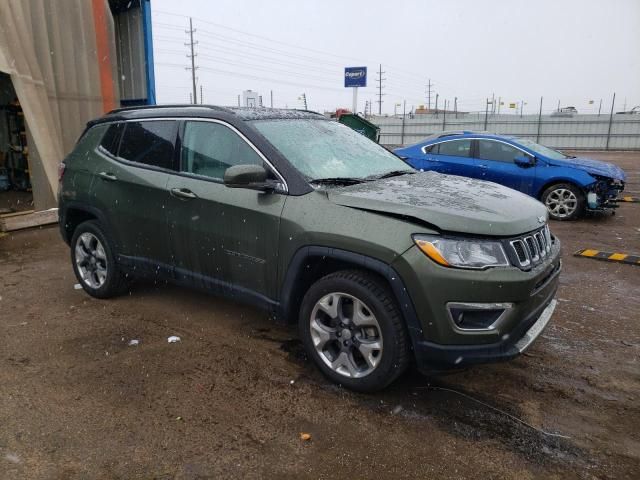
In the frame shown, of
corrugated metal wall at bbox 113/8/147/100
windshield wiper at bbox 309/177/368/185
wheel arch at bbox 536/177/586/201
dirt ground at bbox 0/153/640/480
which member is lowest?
dirt ground at bbox 0/153/640/480

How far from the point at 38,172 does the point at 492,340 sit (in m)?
7.56

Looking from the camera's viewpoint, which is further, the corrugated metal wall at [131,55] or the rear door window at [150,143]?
the corrugated metal wall at [131,55]

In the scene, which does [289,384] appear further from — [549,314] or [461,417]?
[549,314]

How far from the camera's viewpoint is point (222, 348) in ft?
12.4

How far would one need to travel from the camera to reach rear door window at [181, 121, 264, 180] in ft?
11.6

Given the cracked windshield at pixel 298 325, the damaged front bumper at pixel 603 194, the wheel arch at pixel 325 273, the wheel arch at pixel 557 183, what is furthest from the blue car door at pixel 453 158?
the wheel arch at pixel 325 273

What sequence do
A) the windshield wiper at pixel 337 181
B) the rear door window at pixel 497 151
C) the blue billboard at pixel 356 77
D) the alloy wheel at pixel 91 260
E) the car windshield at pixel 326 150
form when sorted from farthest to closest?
1. the blue billboard at pixel 356 77
2. the rear door window at pixel 497 151
3. the alloy wheel at pixel 91 260
4. the car windshield at pixel 326 150
5. the windshield wiper at pixel 337 181

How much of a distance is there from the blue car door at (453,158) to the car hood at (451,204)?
5926 millimetres

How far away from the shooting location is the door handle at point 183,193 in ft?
12.2

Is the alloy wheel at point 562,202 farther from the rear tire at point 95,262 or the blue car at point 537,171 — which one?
the rear tire at point 95,262

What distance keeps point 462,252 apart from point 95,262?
355 cm

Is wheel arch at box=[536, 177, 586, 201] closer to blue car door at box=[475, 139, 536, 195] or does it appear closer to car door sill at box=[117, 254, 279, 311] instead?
blue car door at box=[475, 139, 536, 195]

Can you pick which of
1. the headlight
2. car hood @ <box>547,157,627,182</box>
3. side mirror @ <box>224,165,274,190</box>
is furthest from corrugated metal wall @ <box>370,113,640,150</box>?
the headlight

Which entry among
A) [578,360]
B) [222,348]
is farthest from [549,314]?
[222,348]
